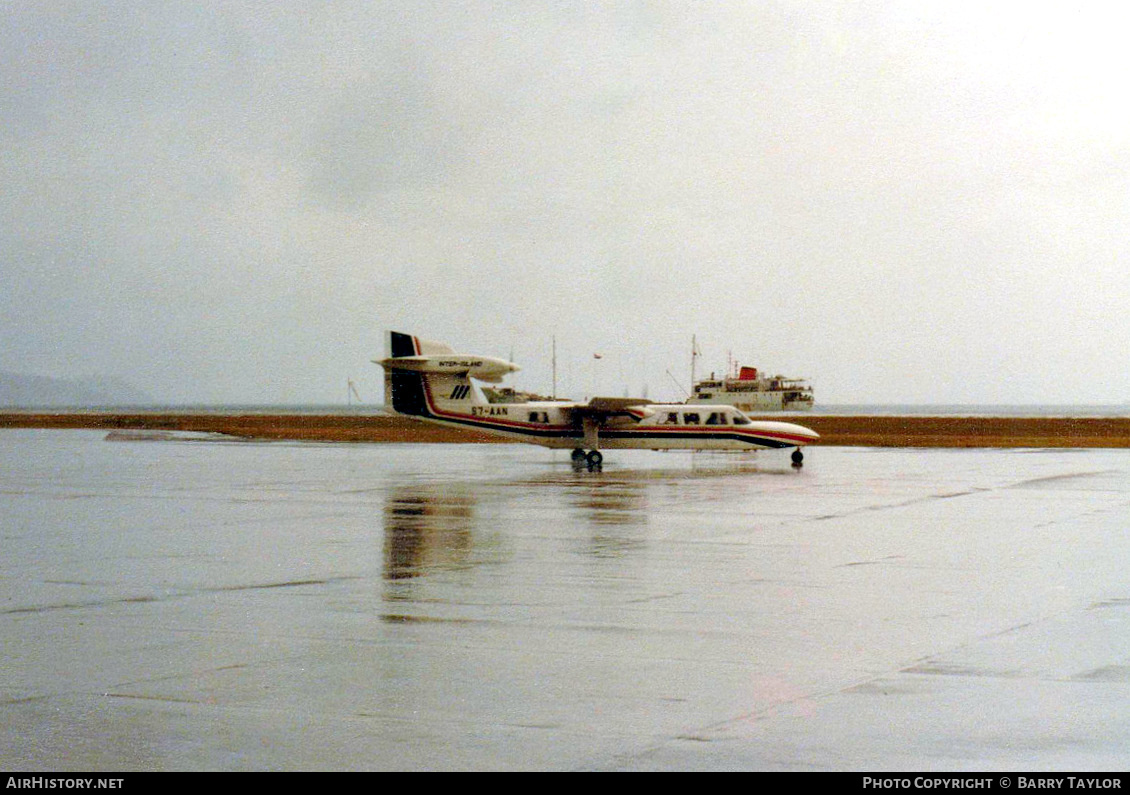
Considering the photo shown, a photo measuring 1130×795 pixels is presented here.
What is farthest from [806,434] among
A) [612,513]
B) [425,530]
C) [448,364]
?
[425,530]

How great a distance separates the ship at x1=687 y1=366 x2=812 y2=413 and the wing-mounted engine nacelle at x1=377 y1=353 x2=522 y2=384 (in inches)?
3148

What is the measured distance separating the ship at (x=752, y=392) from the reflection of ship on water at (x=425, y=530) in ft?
313

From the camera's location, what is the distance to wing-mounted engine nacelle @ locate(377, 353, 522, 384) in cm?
4181

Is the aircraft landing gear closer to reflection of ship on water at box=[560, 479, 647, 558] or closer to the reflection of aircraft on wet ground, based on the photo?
the reflection of aircraft on wet ground

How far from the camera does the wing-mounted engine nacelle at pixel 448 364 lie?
41812 mm

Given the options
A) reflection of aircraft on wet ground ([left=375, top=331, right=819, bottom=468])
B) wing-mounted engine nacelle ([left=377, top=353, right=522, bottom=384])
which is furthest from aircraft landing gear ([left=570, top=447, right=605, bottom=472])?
wing-mounted engine nacelle ([left=377, top=353, right=522, bottom=384])

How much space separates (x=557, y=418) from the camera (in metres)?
41.8

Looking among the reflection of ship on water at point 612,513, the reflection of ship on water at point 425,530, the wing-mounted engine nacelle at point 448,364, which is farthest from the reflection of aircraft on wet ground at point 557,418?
the reflection of ship on water at point 425,530

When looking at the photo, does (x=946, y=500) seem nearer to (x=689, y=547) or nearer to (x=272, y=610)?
(x=689, y=547)

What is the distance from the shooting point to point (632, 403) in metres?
40.3

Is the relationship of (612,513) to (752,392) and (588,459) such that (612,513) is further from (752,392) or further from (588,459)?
(752,392)

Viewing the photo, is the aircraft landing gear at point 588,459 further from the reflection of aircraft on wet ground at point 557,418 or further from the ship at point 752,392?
the ship at point 752,392
